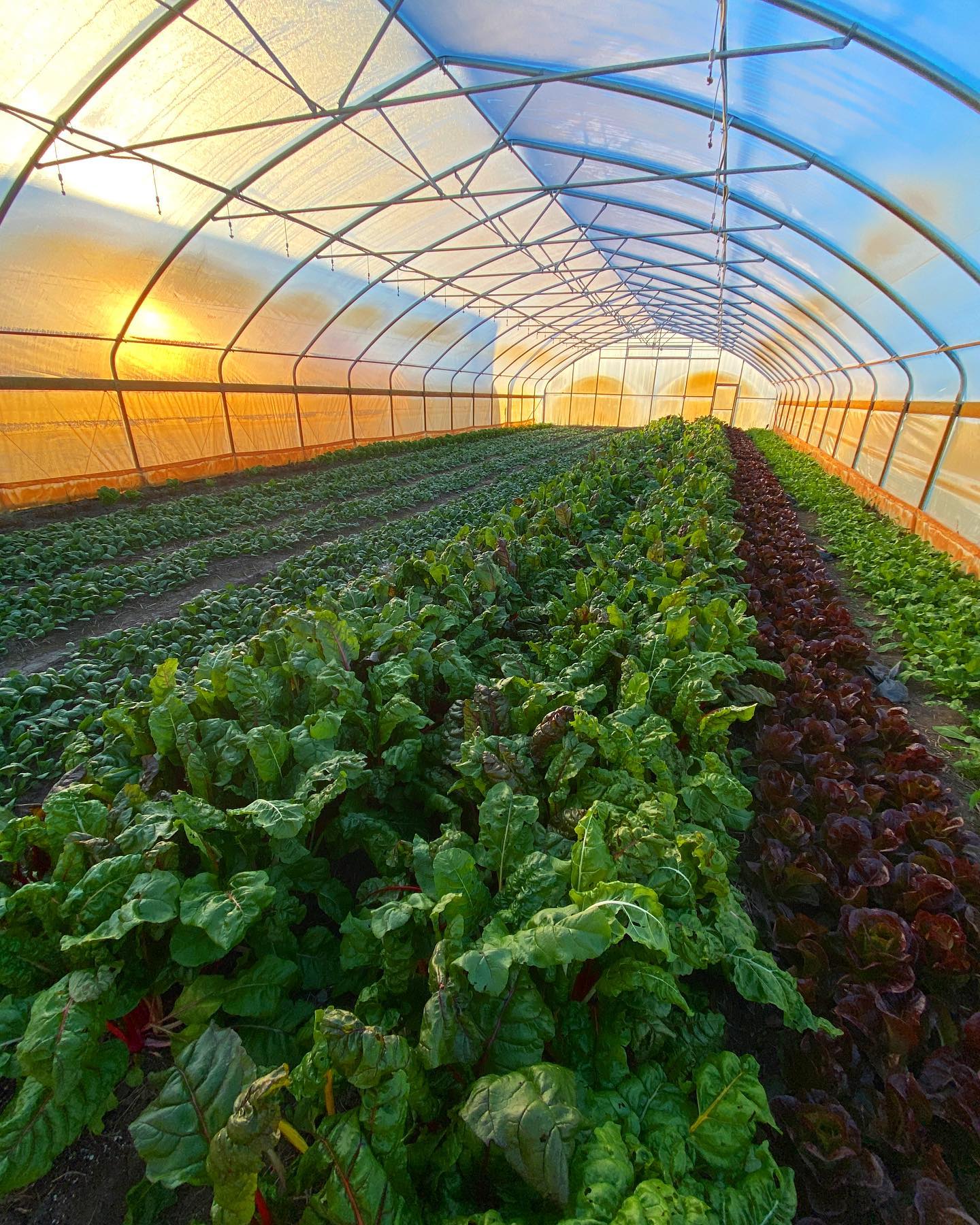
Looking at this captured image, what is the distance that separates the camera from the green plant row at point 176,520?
9.29 metres

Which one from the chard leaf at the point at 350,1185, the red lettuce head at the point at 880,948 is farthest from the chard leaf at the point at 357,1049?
the red lettuce head at the point at 880,948

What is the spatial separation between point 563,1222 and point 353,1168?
0.50 m

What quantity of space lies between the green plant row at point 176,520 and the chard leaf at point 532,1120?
9788 mm

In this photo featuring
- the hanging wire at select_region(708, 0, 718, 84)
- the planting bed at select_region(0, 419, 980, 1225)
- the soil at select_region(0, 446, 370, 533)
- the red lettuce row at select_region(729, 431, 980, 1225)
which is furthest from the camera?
the soil at select_region(0, 446, 370, 533)

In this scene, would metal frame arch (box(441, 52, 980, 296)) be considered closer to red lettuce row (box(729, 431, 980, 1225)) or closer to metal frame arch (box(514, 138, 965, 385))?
metal frame arch (box(514, 138, 965, 385))

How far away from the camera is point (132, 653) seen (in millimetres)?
6160

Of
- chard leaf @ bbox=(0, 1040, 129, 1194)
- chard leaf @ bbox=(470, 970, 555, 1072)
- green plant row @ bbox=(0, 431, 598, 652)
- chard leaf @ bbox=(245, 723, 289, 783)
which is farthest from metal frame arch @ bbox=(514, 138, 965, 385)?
chard leaf @ bbox=(0, 1040, 129, 1194)

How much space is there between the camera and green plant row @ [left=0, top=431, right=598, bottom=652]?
24.9 ft

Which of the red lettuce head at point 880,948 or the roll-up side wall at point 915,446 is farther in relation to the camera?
the roll-up side wall at point 915,446

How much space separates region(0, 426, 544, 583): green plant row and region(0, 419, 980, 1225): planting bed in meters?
7.20

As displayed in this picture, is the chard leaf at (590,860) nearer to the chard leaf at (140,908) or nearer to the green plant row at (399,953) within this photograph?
→ the green plant row at (399,953)

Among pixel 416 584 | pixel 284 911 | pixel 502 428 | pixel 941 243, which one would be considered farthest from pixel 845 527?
pixel 502 428

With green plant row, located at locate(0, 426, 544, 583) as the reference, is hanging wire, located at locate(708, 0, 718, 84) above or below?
above

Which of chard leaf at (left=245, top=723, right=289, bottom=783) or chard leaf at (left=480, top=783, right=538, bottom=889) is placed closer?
chard leaf at (left=480, top=783, right=538, bottom=889)
